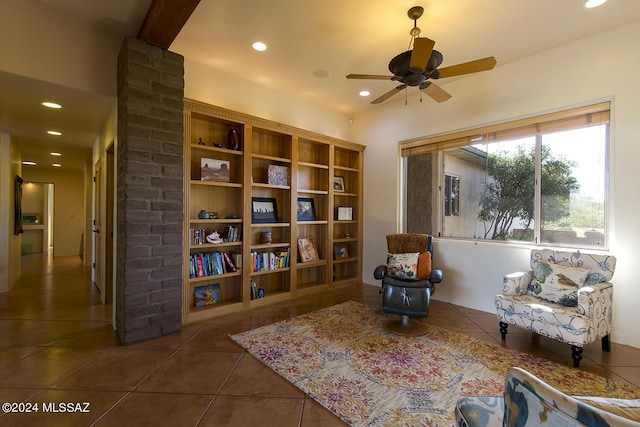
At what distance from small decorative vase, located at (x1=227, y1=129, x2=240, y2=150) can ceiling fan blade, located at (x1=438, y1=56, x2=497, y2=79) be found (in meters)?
2.41

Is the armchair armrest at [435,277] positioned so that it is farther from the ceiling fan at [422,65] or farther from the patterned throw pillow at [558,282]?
the ceiling fan at [422,65]

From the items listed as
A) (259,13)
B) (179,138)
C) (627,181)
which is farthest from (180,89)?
(627,181)

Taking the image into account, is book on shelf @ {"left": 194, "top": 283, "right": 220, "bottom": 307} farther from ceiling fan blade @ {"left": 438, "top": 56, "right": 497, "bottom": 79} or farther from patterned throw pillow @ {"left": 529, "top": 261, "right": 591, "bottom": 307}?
patterned throw pillow @ {"left": 529, "top": 261, "right": 591, "bottom": 307}

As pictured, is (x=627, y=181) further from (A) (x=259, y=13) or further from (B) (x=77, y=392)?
(B) (x=77, y=392)

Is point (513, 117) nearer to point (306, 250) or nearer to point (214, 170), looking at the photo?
point (306, 250)

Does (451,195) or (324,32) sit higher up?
(324,32)

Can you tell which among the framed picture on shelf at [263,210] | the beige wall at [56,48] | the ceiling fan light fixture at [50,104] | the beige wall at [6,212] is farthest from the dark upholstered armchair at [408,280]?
the beige wall at [6,212]

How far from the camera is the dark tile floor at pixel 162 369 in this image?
1.74 meters

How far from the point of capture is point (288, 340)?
278 centimetres

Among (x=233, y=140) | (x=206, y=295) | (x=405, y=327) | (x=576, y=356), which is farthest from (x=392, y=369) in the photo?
(x=233, y=140)

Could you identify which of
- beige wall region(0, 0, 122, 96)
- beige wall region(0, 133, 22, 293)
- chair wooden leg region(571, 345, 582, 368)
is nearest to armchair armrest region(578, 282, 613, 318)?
chair wooden leg region(571, 345, 582, 368)

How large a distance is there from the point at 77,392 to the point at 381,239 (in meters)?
4.01

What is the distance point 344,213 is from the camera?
4.93 meters

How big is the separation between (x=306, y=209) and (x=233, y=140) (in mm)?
1551
